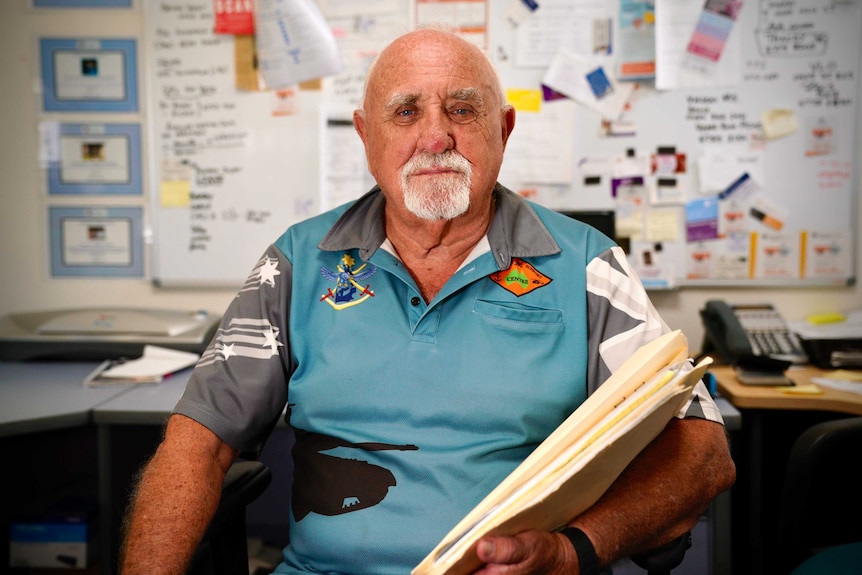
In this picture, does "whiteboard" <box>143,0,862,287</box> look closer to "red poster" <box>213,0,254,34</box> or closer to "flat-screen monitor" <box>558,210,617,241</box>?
"red poster" <box>213,0,254,34</box>

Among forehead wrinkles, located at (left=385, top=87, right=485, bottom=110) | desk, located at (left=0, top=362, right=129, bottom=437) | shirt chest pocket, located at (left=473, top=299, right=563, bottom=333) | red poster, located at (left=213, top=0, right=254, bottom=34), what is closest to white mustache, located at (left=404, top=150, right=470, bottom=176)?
forehead wrinkles, located at (left=385, top=87, right=485, bottom=110)

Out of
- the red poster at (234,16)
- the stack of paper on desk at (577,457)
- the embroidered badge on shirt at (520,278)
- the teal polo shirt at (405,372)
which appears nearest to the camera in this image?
the stack of paper on desk at (577,457)

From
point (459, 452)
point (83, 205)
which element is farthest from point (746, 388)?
point (83, 205)

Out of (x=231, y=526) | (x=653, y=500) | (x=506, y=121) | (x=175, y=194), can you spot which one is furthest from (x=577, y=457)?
(x=175, y=194)

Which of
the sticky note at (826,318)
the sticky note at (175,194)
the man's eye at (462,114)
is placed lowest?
the sticky note at (826,318)

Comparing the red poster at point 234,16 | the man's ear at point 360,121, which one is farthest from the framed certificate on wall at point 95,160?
the man's ear at point 360,121

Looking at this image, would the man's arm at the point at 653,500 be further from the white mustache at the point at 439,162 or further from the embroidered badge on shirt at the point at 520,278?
the white mustache at the point at 439,162

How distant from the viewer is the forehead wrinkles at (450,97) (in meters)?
1.23

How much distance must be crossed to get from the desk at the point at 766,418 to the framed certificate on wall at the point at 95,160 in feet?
6.92

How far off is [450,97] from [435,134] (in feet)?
0.27

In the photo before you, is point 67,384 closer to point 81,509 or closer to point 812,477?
point 81,509

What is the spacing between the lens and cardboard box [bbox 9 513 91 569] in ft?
→ 6.18

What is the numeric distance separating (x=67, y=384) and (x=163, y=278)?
67cm

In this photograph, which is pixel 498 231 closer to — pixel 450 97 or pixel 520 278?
pixel 520 278
